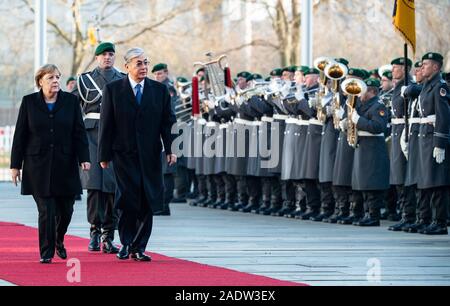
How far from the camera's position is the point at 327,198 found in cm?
2036

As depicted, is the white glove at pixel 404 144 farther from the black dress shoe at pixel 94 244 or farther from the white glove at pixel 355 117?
the black dress shoe at pixel 94 244

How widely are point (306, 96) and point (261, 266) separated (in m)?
7.24

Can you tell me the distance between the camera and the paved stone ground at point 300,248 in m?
13.0

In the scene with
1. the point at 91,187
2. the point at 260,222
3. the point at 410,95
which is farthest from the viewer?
the point at 260,222

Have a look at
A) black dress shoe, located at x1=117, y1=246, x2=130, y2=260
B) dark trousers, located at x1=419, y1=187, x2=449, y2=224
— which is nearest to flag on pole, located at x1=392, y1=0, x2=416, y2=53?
dark trousers, located at x1=419, y1=187, x2=449, y2=224

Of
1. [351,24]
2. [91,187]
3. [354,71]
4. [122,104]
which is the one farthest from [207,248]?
[351,24]

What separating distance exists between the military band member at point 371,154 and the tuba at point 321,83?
0.69 m

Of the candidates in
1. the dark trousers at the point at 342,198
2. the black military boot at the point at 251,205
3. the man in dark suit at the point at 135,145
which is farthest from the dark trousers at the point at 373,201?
the man in dark suit at the point at 135,145

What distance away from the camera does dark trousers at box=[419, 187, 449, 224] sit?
17.6 meters

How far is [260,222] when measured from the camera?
2042 cm

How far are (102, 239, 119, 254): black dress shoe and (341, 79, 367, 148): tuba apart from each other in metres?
4.85
